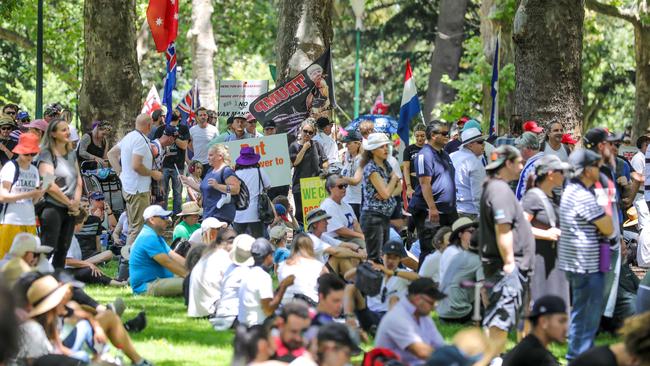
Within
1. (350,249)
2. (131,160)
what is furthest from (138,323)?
(131,160)

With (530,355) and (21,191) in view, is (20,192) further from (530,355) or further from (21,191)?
(530,355)

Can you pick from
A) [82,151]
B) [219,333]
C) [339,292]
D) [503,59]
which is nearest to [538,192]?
[339,292]

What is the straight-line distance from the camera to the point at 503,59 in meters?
33.5

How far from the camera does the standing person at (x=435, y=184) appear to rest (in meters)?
14.2

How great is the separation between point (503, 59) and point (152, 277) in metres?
20.4

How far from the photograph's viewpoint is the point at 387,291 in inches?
474

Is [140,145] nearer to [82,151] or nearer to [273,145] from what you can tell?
[273,145]

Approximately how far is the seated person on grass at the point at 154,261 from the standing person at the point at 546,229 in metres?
4.69

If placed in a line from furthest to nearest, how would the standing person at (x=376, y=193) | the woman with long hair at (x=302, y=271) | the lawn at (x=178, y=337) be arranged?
the standing person at (x=376, y=193) → the woman with long hair at (x=302, y=271) → the lawn at (x=178, y=337)

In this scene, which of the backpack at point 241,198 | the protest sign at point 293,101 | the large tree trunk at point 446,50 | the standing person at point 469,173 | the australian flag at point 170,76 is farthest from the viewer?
the large tree trunk at point 446,50

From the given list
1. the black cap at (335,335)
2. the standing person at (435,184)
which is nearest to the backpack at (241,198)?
the standing person at (435,184)

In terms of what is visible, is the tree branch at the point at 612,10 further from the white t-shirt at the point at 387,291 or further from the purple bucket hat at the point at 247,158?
the white t-shirt at the point at 387,291

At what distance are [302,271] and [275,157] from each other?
5.82 m

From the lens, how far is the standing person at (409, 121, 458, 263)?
14.2m
